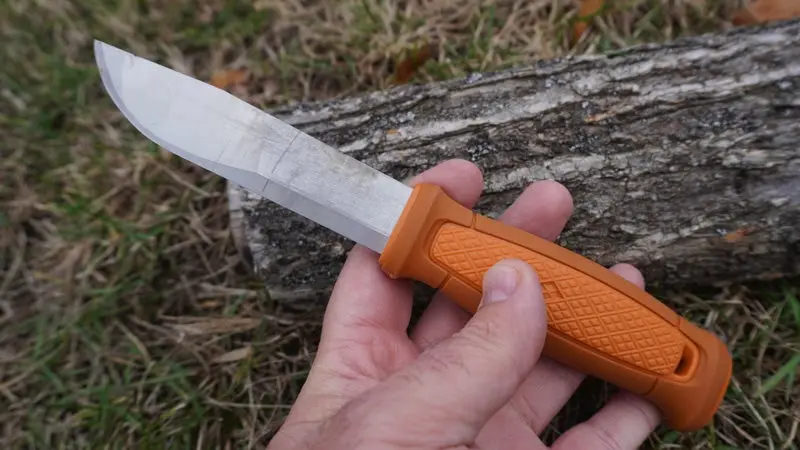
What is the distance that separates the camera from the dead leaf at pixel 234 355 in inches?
75.7

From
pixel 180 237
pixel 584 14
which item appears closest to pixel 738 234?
pixel 584 14

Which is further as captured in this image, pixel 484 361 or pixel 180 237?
pixel 180 237

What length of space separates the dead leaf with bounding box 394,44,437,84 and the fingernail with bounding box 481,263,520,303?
1.07 meters

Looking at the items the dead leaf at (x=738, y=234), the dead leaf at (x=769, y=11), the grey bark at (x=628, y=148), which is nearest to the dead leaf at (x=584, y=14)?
the dead leaf at (x=769, y=11)

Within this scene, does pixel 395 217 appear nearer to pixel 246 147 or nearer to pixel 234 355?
pixel 246 147

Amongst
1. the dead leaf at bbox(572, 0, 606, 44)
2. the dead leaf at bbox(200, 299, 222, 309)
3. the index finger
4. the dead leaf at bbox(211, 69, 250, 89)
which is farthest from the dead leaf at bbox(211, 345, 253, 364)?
the dead leaf at bbox(572, 0, 606, 44)

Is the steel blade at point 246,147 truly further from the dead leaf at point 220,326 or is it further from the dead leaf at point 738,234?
the dead leaf at point 738,234

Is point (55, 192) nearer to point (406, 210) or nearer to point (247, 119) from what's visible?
point (247, 119)

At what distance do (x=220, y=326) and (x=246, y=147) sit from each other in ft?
2.52

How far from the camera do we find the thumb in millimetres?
1229

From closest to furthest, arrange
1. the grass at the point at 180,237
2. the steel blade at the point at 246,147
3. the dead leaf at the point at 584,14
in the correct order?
the steel blade at the point at 246,147 < the grass at the point at 180,237 < the dead leaf at the point at 584,14

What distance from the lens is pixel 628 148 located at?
66.1 inches

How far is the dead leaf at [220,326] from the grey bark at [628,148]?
283 mm

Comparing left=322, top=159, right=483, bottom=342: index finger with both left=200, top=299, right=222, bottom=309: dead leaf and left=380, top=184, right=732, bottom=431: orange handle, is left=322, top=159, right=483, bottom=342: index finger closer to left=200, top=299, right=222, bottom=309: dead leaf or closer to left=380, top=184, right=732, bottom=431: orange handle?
left=380, top=184, right=732, bottom=431: orange handle
